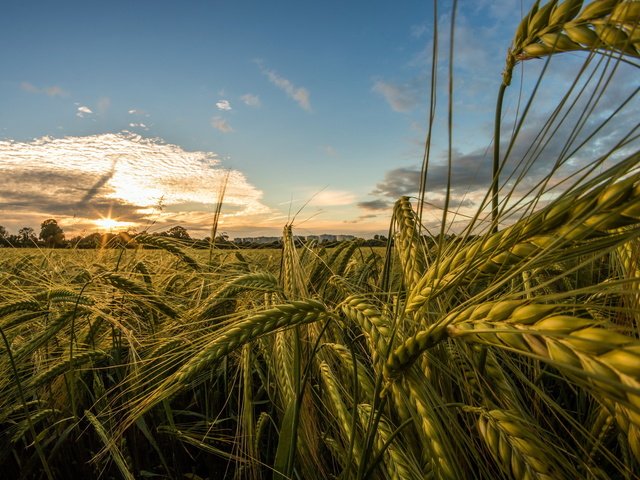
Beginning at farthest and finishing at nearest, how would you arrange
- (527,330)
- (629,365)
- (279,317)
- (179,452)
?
(179,452) < (279,317) < (527,330) < (629,365)

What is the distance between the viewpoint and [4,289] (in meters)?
2.50

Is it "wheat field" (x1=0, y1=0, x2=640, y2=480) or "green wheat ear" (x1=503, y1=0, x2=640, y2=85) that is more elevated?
"green wheat ear" (x1=503, y1=0, x2=640, y2=85)

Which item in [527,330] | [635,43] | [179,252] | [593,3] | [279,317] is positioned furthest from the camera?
[179,252]

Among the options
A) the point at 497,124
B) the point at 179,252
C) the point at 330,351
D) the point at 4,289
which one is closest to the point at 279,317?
the point at 330,351

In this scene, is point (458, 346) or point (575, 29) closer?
point (575, 29)

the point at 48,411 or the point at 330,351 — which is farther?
the point at 48,411

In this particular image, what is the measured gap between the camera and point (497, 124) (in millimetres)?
1585

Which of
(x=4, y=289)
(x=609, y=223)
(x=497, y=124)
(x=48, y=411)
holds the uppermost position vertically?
(x=497, y=124)

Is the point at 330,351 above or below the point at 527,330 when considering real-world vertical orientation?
below

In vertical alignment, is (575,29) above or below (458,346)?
above

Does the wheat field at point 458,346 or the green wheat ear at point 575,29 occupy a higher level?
the green wheat ear at point 575,29

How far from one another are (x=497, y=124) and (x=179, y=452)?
7.93ft

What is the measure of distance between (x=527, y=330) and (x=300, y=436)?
1.22m

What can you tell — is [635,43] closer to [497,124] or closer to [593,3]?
[593,3]
